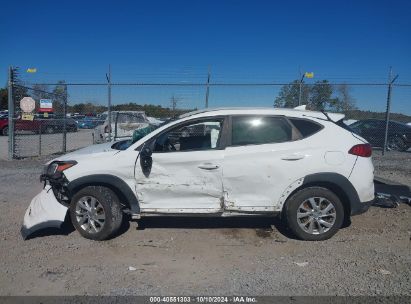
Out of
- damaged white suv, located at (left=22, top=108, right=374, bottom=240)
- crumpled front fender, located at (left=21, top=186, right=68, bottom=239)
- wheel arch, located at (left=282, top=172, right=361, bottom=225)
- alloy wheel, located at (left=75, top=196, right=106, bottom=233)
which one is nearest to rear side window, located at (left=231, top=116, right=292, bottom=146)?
damaged white suv, located at (left=22, top=108, right=374, bottom=240)

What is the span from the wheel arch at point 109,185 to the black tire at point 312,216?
6.40 feet

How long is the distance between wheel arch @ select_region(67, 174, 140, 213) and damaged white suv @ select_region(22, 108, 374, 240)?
1cm

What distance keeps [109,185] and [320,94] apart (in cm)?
849

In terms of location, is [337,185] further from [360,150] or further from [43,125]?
[43,125]

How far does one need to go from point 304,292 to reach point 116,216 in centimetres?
246

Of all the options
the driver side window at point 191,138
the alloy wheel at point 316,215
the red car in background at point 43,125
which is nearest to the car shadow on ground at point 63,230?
the driver side window at point 191,138

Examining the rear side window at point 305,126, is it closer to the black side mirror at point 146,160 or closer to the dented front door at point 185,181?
the dented front door at point 185,181

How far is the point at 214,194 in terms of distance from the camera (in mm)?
4672

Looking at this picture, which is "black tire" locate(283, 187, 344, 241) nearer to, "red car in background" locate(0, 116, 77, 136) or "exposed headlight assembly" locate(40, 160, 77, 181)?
"exposed headlight assembly" locate(40, 160, 77, 181)

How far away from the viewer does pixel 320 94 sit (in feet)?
37.3

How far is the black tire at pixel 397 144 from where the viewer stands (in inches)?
535

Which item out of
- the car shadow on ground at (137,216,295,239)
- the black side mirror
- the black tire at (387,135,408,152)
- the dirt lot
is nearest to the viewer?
the dirt lot

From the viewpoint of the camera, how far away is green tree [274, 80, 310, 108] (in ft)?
36.9

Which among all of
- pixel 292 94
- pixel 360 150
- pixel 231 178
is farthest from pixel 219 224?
pixel 292 94
